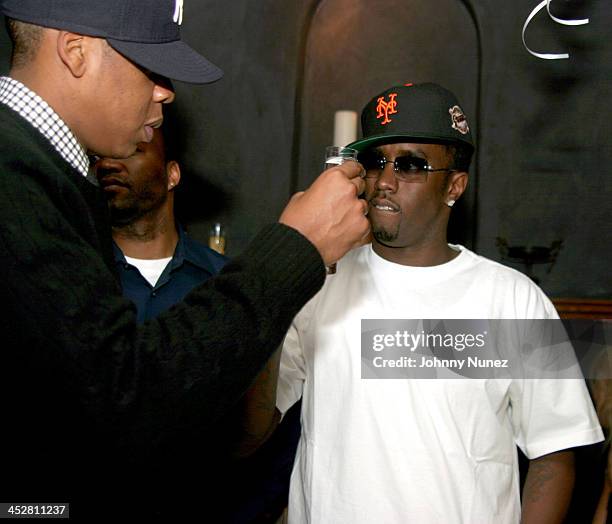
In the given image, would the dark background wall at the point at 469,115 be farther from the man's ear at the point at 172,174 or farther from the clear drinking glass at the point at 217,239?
the man's ear at the point at 172,174

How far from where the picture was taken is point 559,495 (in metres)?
1.97

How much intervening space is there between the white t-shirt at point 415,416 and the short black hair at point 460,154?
360 mm

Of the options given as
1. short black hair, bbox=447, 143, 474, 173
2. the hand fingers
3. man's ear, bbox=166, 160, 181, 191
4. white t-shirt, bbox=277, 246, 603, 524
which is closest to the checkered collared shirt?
the hand fingers

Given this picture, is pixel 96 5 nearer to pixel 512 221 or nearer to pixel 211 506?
pixel 211 506

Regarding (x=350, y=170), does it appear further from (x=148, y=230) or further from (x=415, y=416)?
(x=148, y=230)

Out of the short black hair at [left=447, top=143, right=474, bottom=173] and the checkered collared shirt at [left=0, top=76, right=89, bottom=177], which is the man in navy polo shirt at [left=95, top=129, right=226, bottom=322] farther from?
the checkered collared shirt at [left=0, top=76, right=89, bottom=177]

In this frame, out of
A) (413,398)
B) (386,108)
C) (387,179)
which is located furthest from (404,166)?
(413,398)

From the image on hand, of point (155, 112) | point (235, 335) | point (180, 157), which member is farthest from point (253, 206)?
point (235, 335)

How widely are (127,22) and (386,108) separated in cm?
125

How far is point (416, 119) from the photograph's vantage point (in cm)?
227

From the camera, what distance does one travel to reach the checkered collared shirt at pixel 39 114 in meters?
1.16

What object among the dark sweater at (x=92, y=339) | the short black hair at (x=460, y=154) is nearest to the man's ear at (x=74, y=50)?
the dark sweater at (x=92, y=339)

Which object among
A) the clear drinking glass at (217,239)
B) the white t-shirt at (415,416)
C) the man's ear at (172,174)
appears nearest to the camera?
the white t-shirt at (415,416)

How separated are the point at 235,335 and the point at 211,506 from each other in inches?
76.0
